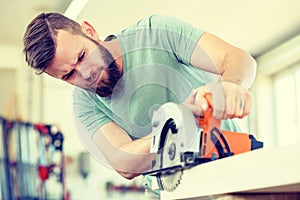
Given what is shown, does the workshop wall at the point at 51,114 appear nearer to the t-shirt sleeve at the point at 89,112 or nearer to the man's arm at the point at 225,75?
the t-shirt sleeve at the point at 89,112

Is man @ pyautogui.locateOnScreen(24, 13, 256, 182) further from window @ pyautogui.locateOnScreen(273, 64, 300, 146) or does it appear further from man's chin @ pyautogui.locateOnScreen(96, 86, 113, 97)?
window @ pyautogui.locateOnScreen(273, 64, 300, 146)

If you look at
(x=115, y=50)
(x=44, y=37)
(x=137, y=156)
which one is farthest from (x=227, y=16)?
(x=137, y=156)

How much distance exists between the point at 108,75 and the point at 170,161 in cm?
53

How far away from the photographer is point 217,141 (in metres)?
0.64

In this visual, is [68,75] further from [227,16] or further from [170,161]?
[227,16]

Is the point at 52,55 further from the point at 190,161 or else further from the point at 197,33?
the point at 190,161

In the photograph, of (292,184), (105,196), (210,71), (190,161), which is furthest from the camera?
(105,196)

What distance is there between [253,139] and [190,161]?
110 mm

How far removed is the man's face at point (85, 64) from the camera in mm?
1134

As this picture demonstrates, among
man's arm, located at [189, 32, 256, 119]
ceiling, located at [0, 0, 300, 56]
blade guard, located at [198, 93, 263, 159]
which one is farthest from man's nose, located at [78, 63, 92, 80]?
blade guard, located at [198, 93, 263, 159]

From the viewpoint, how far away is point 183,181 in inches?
24.4

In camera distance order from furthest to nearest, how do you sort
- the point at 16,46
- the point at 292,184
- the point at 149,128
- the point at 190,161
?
1. the point at 16,46
2. the point at 149,128
3. the point at 190,161
4. the point at 292,184

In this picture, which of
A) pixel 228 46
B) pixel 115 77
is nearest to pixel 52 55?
pixel 115 77

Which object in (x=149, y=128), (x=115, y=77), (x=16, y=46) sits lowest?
(x=149, y=128)
